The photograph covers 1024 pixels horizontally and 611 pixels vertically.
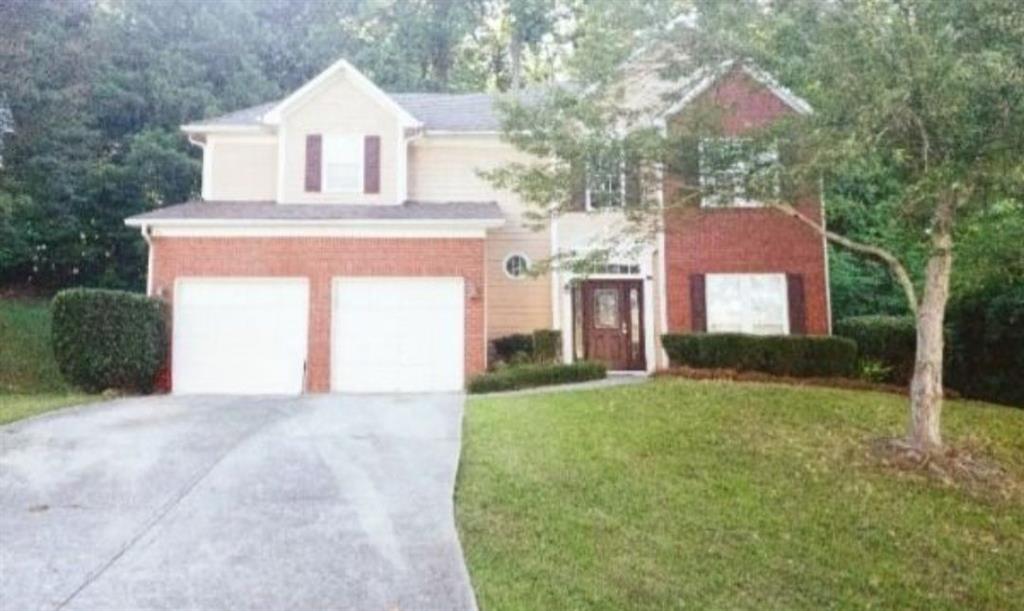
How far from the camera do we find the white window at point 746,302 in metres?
15.6

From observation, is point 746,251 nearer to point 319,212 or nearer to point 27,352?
point 319,212

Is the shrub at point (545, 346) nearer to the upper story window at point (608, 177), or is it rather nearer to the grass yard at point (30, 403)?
the upper story window at point (608, 177)

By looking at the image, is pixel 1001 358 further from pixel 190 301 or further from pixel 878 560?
pixel 190 301

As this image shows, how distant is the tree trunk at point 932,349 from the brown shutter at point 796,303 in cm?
605

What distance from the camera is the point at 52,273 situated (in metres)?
22.0

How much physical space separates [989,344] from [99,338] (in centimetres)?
1621

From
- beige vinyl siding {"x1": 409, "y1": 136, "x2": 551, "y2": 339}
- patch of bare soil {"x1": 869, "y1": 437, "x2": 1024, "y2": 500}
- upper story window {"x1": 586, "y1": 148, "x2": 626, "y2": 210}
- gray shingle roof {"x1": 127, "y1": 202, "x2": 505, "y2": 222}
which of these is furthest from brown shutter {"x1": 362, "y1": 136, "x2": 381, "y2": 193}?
patch of bare soil {"x1": 869, "y1": 437, "x2": 1024, "y2": 500}

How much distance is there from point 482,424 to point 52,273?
1806cm

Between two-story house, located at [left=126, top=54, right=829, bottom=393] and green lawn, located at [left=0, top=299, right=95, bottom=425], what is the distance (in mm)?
2583

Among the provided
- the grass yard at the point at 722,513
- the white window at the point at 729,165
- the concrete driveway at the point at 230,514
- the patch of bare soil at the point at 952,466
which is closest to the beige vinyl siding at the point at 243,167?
the concrete driveway at the point at 230,514

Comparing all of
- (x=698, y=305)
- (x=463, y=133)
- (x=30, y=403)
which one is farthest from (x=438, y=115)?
(x=30, y=403)

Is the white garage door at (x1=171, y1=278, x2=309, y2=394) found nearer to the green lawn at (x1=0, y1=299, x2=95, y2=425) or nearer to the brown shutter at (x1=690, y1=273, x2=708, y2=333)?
the green lawn at (x1=0, y1=299, x2=95, y2=425)

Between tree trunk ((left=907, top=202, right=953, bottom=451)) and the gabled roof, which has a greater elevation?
the gabled roof

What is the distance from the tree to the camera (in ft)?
25.0
